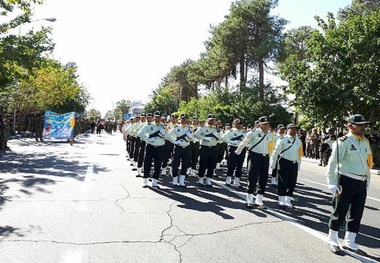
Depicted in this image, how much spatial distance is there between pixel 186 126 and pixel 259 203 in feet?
11.6

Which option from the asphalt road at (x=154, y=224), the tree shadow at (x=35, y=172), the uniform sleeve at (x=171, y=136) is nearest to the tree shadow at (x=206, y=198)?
the asphalt road at (x=154, y=224)

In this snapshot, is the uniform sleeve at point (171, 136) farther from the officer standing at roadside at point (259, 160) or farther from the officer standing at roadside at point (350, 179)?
the officer standing at roadside at point (350, 179)

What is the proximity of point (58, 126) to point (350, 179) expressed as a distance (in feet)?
77.4

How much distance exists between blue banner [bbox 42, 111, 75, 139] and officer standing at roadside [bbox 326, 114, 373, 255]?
22573mm

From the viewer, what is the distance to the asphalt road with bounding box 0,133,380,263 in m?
4.90

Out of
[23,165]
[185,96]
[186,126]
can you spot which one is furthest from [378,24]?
[185,96]

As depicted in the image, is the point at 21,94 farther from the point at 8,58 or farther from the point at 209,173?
the point at 209,173

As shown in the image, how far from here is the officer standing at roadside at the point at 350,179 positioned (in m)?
5.48

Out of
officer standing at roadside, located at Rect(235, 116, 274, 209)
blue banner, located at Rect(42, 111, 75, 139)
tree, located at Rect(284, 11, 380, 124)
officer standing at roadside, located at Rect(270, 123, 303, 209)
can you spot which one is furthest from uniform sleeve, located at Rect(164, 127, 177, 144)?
blue banner, located at Rect(42, 111, 75, 139)

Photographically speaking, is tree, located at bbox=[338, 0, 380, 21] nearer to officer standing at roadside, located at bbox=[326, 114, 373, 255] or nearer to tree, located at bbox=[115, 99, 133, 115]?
officer standing at roadside, located at bbox=[326, 114, 373, 255]

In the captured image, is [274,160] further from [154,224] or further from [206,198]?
[154,224]

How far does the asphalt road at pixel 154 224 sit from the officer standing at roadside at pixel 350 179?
0.34 meters

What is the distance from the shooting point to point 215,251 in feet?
16.6

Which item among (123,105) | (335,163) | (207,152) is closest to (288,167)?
(335,163)
